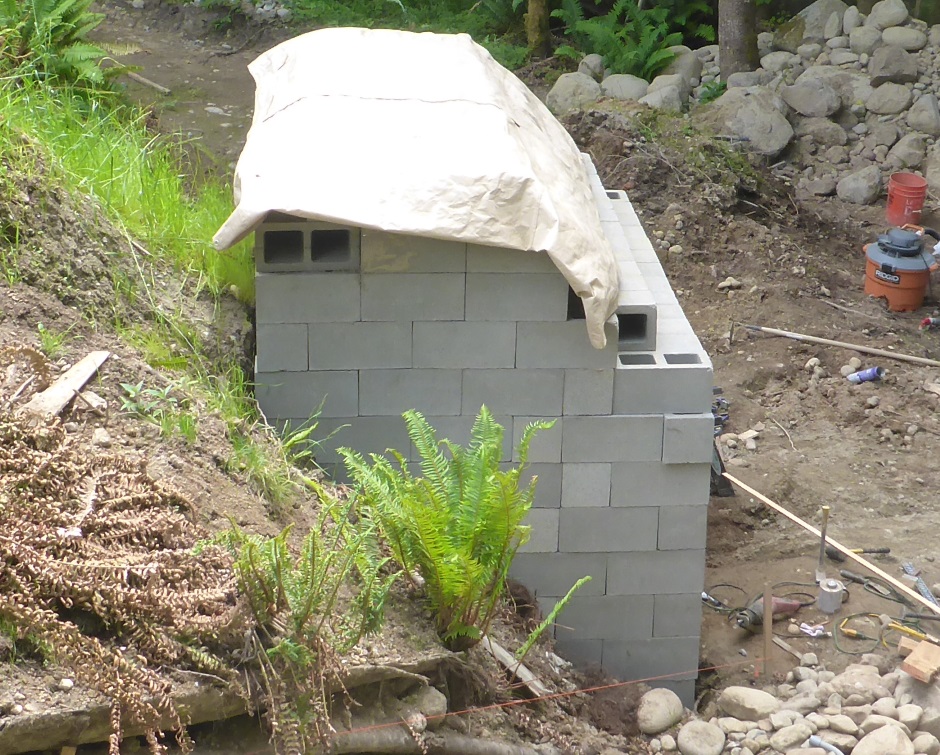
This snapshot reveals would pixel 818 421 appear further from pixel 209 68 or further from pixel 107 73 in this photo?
pixel 209 68

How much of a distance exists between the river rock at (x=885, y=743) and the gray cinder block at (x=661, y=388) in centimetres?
149

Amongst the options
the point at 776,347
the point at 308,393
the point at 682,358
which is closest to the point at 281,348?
the point at 308,393

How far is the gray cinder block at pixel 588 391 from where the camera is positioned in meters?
4.86

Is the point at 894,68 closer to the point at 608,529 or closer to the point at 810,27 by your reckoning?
the point at 810,27

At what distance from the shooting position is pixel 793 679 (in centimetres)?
551

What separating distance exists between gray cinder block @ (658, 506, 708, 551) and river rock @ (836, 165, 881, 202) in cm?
758

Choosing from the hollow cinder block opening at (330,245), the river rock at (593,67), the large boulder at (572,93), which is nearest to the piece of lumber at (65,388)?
the hollow cinder block opening at (330,245)

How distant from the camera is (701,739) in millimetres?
4734

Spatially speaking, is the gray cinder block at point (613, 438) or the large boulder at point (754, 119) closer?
the gray cinder block at point (613, 438)

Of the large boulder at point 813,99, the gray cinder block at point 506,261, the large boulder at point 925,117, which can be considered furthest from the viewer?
the large boulder at point 813,99

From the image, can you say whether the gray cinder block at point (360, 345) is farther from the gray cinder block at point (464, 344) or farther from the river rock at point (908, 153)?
the river rock at point (908, 153)

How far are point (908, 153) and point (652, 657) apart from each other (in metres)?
8.51

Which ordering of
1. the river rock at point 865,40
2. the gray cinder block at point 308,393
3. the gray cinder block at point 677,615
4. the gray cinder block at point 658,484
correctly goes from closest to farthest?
the gray cinder block at point 308,393
the gray cinder block at point 658,484
the gray cinder block at point 677,615
the river rock at point 865,40

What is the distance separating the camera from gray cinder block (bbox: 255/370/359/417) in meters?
4.89
